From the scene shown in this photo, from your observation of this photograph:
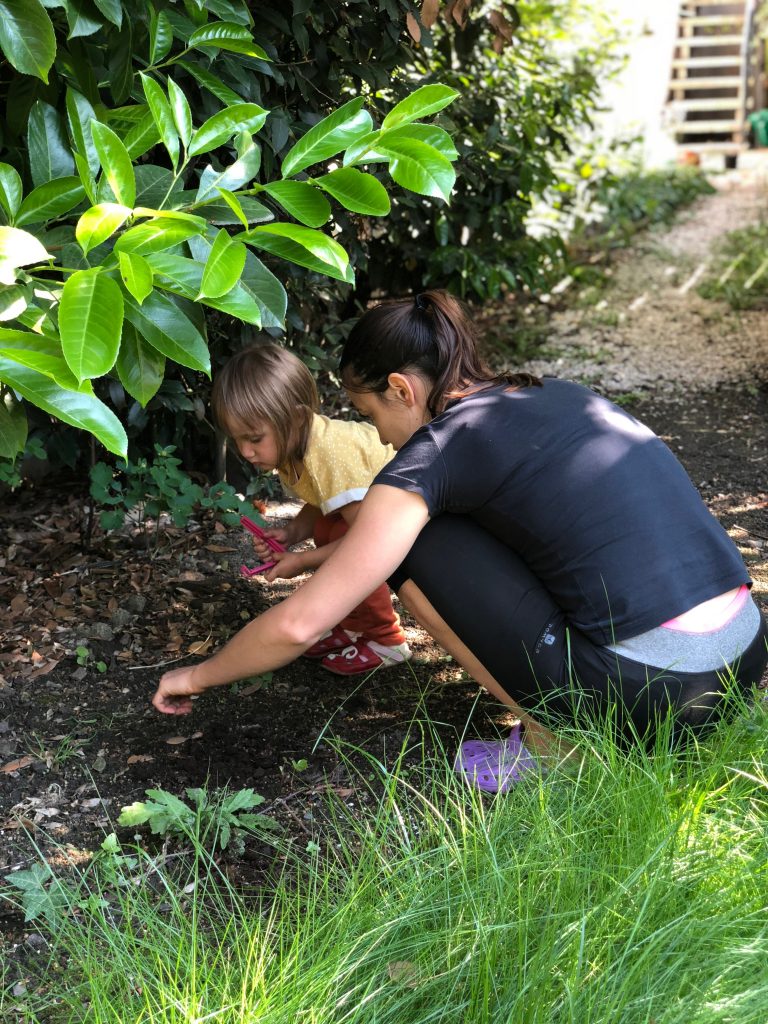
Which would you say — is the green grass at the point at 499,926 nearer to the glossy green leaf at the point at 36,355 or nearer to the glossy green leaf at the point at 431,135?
the glossy green leaf at the point at 36,355

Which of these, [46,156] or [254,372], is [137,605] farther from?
[46,156]

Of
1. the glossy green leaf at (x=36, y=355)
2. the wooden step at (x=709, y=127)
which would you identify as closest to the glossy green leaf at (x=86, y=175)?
the glossy green leaf at (x=36, y=355)

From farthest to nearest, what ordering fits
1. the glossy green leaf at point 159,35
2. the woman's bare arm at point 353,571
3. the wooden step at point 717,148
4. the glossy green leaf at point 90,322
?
the wooden step at point 717,148 → the woman's bare arm at point 353,571 → the glossy green leaf at point 159,35 → the glossy green leaf at point 90,322

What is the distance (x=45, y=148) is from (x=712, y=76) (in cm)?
1176

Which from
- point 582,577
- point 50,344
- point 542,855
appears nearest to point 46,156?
point 50,344

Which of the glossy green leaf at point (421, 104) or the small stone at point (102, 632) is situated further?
the small stone at point (102, 632)

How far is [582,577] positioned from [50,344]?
1074mm

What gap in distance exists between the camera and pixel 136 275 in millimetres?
1311

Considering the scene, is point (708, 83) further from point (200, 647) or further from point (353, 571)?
point (353, 571)

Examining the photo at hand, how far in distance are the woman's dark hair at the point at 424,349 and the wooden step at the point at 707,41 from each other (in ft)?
36.1

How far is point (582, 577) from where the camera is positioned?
2.02 m

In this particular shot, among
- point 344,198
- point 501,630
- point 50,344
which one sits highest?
point 344,198

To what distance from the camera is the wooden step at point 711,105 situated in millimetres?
11289

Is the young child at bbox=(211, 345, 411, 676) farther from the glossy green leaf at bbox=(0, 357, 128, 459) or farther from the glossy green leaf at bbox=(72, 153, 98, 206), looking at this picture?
the glossy green leaf at bbox=(0, 357, 128, 459)
